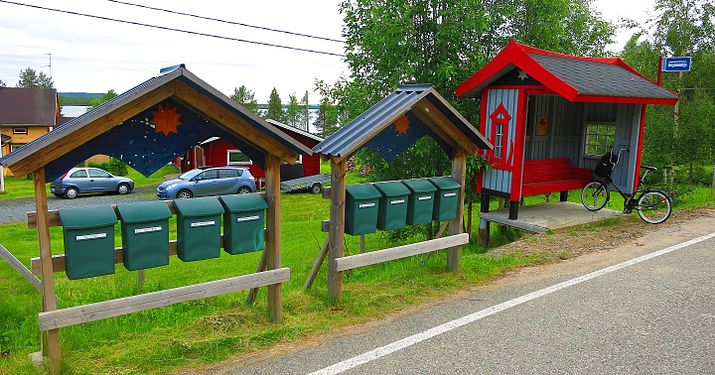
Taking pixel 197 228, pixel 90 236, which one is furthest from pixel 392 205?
pixel 90 236

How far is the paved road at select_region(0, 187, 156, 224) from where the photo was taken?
1920 cm

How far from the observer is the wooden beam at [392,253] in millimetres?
6090

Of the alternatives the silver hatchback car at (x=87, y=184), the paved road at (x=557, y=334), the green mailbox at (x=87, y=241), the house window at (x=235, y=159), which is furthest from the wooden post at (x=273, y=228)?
the house window at (x=235, y=159)

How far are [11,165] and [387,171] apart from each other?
7.87 m

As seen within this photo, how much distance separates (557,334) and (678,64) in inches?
430

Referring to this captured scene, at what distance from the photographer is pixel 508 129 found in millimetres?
10320

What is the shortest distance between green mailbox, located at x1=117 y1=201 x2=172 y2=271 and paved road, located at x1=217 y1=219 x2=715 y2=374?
1212 millimetres

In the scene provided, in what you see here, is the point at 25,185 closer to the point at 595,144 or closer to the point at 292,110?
the point at 595,144

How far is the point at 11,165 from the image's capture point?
4.20 meters

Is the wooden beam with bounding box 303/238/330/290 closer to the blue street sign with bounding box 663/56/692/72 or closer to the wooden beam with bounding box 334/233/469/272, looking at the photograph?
the wooden beam with bounding box 334/233/469/272

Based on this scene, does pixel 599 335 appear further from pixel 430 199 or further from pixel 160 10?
pixel 160 10

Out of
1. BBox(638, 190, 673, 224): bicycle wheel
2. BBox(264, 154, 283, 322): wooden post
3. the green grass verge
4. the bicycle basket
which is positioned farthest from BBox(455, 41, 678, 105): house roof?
BBox(264, 154, 283, 322): wooden post

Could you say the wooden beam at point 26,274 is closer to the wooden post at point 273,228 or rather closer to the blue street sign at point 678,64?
the wooden post at point 273,228

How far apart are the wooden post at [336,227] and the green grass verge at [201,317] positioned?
0.20 metres
